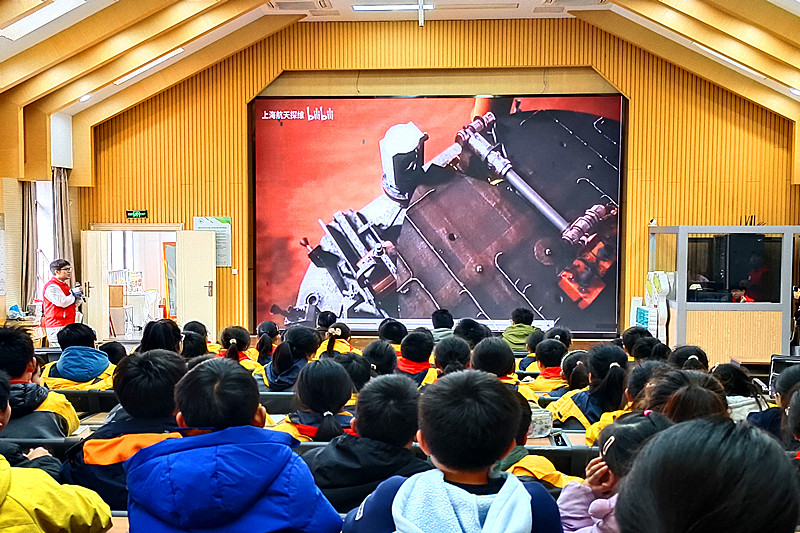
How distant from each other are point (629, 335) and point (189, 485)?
17.7ft

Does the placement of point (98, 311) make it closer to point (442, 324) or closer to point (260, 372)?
point (442, 324)

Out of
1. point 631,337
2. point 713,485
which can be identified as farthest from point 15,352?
point 631,337

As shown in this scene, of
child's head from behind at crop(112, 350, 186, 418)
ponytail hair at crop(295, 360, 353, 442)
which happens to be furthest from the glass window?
child's head from behind at crop(112, 350, 186, 418)

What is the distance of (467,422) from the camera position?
1.77 m

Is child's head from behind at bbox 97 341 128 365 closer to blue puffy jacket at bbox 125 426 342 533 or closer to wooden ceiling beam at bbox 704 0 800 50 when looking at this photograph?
blue puffy jacket at bbox 125 426 342 533

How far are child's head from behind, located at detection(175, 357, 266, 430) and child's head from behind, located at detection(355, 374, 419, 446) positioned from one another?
39 cm

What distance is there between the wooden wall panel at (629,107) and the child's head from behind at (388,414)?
9142mm

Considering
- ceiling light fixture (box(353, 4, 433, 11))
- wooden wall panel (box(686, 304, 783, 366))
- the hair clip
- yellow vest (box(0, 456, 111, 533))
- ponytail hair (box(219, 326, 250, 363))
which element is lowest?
wooden wall panel (box(686, 304, 783, 366))

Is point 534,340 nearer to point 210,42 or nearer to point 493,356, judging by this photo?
point 493,356

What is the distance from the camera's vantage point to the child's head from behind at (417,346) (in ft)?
17.5

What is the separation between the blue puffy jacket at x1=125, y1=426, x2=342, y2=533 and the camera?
1877 millimetres

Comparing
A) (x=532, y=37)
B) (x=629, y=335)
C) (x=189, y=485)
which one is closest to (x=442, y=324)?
(x=629, y=335)

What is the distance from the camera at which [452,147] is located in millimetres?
11242

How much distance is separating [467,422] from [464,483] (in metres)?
0.13
